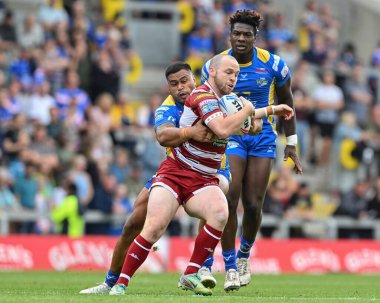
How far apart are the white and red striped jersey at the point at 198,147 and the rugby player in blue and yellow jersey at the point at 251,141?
1654 millimetres

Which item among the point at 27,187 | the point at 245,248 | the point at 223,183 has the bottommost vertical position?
the point at 27,187

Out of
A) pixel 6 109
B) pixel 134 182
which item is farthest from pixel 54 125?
pixel 134 182

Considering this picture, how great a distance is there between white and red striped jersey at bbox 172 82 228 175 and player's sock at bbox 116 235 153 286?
92 cm

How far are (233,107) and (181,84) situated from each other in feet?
2.32

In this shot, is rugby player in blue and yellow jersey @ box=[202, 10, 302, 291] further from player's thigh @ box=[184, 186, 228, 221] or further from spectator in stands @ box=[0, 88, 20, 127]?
spectator in stands @ box=[0, 88, 20, 127]

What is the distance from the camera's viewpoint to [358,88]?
27406mm

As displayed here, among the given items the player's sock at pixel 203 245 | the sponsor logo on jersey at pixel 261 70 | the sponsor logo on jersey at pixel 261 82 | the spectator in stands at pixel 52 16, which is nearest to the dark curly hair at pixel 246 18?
the sponsor logo on jersey at pixel 261 70

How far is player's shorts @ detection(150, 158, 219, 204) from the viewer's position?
37.0ft

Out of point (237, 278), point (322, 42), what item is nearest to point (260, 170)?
point (237, 278)

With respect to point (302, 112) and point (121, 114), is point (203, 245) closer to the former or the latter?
point (121, 114)

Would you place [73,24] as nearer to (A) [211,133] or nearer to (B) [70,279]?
(B) [70,279]

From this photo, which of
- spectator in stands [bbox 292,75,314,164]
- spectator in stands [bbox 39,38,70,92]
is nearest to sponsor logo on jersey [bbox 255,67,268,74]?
spectator in stands [bbox 39,38,70,92]

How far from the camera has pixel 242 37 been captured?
12930 mm

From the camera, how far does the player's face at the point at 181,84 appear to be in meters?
11.5
